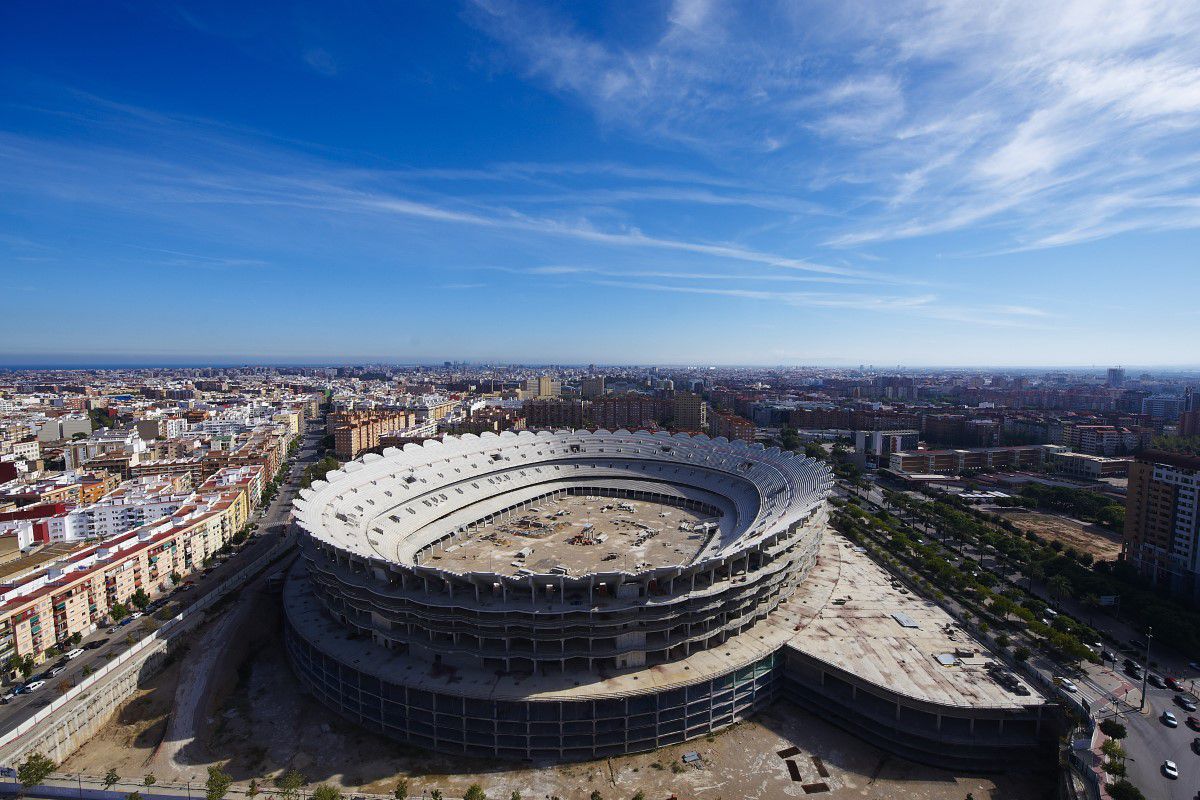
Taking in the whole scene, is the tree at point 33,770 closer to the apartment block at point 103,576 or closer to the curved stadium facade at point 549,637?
the curved stadium facade at point 549,637

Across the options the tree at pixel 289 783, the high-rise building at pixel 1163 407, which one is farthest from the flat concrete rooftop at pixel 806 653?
the high-rise building at pixel 1163 407

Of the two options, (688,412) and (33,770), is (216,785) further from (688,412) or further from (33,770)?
(688,412)

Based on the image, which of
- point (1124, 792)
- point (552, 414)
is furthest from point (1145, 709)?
point (552, 414)

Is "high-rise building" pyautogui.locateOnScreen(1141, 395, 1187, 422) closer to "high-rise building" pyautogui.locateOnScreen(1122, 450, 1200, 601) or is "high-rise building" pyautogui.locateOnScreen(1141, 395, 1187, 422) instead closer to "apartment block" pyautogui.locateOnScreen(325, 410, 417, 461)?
"high-rise building" pyautogui.locateOnScreen(1122, 450, 1200, 601)

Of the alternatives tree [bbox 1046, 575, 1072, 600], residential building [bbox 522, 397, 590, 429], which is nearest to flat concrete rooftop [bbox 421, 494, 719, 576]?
tree [bbox 1046, 575, 1072, 600]

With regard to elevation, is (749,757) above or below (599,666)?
below

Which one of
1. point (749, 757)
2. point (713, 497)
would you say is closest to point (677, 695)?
point (749, 757)

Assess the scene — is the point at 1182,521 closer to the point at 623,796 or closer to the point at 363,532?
the point at 623,796
